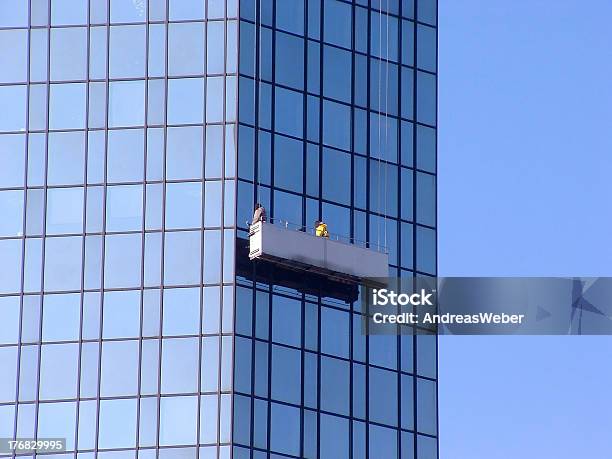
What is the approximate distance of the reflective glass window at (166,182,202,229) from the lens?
396ft

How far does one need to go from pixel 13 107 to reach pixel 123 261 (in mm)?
10579

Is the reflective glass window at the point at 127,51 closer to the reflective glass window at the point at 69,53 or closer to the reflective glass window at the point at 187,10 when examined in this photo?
the reflective glass window at the point at 69,53

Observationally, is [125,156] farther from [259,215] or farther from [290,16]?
[290,16]

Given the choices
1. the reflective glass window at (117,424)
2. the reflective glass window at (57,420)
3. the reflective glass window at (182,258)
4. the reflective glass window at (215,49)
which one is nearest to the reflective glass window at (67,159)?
the reflective glass window at (182,258)

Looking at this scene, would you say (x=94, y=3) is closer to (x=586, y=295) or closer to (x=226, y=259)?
(x=226, y=259)

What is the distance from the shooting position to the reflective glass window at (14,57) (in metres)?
125

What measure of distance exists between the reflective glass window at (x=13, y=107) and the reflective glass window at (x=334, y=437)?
2187cm

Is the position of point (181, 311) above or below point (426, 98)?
below

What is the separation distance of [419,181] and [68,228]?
64.2ft

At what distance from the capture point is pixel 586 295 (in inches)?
4756

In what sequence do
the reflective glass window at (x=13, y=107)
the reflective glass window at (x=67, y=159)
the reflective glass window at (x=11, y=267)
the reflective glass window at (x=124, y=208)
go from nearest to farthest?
the reflective glass window at (x=124, y=208) → the reflective glass window at (x=11, y=267) → the reflective glass window at (x=67, y=159) → the reflective glass window at (x=13, y=107)

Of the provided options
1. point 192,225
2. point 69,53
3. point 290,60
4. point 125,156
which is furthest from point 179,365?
point 69,53

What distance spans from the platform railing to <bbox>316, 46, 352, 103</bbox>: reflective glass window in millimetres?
7621

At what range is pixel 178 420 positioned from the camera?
387 ft
